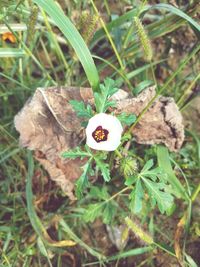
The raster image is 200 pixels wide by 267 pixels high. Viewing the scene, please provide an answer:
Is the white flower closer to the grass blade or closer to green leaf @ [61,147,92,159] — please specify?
green leaf @ [61,147,92,159]

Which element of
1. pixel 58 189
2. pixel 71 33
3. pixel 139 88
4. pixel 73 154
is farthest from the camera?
pixel 58 189

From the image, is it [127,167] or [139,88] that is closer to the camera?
[127,167]

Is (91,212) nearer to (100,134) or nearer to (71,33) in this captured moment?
(100,134)

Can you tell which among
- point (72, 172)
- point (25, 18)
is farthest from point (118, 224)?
point (25, 18)

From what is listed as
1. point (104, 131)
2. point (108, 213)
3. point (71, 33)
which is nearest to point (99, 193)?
point (108, 213)

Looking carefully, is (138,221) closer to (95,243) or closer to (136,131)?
(95,243)

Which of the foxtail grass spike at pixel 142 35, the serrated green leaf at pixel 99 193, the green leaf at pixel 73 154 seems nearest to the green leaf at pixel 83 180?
the green leaf at pixel 73 154

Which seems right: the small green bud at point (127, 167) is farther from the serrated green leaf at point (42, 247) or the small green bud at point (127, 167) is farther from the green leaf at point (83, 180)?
the serrated green leaf at point (42, 247)

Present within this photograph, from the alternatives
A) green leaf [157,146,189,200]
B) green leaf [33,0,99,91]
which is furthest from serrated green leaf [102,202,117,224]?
green leaf [33,0,99,91]
